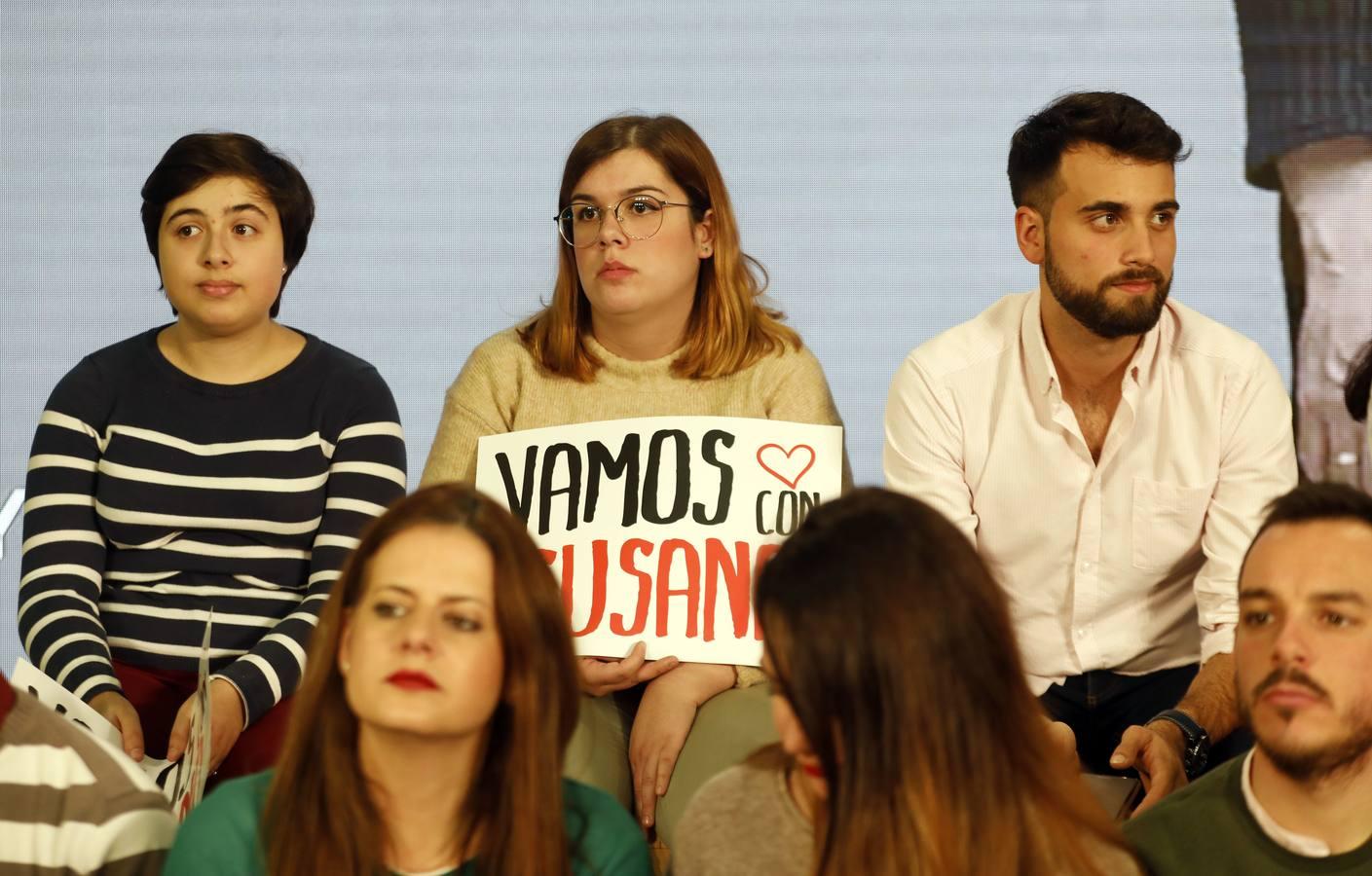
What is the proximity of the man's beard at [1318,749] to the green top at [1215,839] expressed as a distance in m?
0.08

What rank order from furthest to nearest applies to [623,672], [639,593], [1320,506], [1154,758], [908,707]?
[639,593], [623,672], [1154,758], [1320,506], [908,707]

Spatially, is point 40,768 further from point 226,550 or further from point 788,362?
point 788,362

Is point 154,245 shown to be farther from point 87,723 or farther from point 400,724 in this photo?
point 400,724

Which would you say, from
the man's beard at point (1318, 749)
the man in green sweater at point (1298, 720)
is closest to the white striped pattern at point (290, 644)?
the man in green sweater at point (1298, 720)

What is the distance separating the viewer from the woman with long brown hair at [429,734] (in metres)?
1.77

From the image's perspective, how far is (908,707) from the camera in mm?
1606

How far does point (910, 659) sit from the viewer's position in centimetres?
161

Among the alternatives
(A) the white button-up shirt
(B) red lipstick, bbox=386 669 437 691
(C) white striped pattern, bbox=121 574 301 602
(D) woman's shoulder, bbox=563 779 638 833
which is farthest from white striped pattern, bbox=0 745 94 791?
(A) the white button-up shirt

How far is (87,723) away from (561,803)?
78 centimetres

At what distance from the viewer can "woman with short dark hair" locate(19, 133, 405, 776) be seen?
2566mm

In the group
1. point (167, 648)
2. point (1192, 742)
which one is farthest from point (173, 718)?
point (1192, 742)

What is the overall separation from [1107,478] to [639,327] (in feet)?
2.55

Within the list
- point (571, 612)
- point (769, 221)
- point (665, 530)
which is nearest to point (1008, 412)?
point (665, 530)

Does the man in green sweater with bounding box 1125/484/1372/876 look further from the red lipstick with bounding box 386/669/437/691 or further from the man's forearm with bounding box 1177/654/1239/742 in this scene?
the red lipstick with bounding box 386/669/437/691
